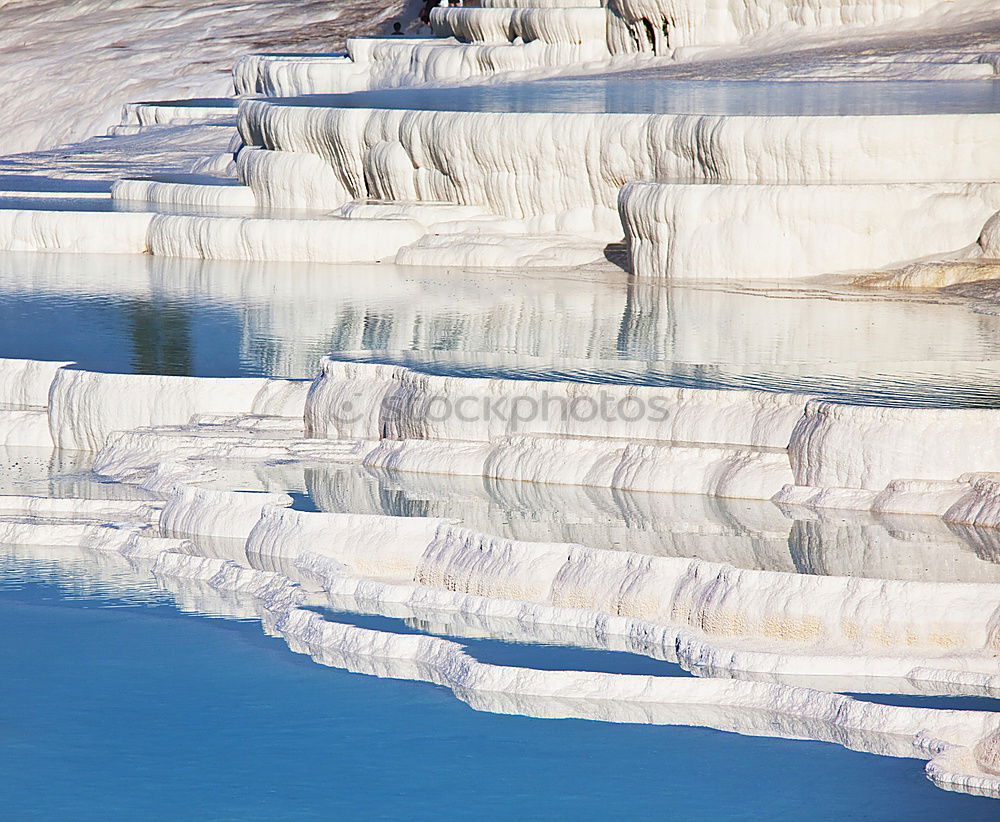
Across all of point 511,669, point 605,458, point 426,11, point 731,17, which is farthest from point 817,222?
point 426,11

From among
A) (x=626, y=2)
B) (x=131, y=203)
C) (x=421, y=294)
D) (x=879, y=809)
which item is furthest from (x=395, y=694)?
(x=626, y=2)

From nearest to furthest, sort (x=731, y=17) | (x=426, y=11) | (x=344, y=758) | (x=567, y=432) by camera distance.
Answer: (x=344, y=758), (x=567, y=432), (x=731, y=17), (x=426, y=11)

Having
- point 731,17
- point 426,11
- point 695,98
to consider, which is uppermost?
point 731,17

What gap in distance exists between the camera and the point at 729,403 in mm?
8477

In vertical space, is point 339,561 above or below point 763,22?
below

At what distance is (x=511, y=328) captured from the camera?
10.7m

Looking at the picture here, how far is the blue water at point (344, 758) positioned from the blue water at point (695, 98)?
27.3 feet

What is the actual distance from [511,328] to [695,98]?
5622 mm

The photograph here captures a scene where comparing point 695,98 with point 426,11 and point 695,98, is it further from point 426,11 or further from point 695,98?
point 426,11

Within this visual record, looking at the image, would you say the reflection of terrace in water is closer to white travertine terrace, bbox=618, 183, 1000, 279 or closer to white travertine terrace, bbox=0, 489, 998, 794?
white travertine terrace, bbox=618, 183, 1000, 279

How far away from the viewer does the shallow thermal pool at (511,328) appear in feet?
30.0

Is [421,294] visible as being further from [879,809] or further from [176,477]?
[879,809]

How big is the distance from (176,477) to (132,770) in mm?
3272

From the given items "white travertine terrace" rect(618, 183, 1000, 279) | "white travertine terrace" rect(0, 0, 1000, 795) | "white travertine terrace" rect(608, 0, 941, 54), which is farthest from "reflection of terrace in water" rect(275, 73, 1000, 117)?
"white travertine terrace" rect(608, 0, 941, 54)
